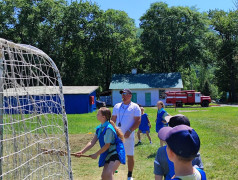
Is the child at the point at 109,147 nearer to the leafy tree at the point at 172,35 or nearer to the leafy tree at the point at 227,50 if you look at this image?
the leafy tree at the point at 172,35

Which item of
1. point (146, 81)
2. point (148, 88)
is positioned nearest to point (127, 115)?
point (148, 88)

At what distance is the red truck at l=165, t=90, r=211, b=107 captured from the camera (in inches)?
1238

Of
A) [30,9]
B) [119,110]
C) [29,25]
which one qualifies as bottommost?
[119,110]

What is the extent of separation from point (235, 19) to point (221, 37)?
137 inches

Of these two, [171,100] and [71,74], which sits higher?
[71,74]

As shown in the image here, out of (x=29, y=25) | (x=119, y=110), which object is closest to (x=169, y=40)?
(x=29, y=25)

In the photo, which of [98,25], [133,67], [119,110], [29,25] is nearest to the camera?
[119,110]

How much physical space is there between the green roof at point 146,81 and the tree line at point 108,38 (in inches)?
146

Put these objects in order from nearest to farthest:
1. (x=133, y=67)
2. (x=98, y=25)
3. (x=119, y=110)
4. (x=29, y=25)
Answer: (x=119, y=110), (x=29, y=25), (x=98, y=25), (x=133, y=67)

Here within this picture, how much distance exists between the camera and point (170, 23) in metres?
40.7

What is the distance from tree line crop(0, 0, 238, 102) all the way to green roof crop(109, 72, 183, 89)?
3.70m

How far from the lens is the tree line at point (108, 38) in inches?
1526

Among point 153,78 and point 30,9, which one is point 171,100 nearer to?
point 153,78

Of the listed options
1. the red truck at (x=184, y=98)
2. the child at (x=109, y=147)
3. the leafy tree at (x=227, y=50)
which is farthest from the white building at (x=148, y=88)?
the child at (x=109, y=147)
